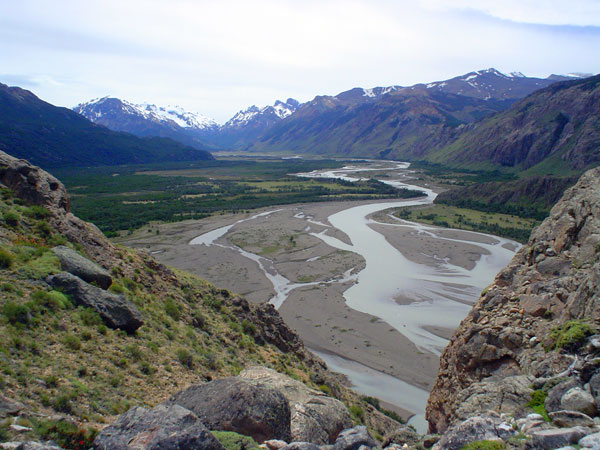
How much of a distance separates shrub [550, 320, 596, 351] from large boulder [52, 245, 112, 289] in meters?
14.3

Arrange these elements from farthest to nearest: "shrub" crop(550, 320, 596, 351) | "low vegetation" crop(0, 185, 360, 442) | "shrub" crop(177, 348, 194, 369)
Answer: "shrub" crop(177, 348, 194, 369)
"shrub" crop(550, 320, 596, 351)
"low vegetation" crop(0, 185, 360, 442)

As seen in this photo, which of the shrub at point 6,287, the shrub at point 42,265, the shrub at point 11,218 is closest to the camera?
the shrub at point 6,287

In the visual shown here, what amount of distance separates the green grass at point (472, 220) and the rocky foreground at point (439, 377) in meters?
52.2

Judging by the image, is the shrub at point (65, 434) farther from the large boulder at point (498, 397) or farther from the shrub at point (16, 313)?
the large boulder at point (498, 397)

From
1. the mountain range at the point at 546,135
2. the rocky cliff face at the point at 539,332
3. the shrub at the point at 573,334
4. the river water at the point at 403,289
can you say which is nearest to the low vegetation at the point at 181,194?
the river water at the point at 403,289

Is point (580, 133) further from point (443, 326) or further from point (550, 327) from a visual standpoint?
point (550, 327)

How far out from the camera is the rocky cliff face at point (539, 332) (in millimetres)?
9266

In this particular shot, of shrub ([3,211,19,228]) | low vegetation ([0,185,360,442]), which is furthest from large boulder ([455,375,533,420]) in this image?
shrub ([3,211,19,228])

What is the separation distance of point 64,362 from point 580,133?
15730 cm

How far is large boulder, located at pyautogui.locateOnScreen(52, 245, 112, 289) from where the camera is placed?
48.0 ft

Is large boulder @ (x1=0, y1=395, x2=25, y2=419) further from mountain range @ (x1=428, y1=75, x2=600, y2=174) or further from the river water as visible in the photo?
mountain range @ (x1=428, y1=75, x2=600, y2=174)

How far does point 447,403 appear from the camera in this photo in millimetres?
14094

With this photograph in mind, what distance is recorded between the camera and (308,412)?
11.4m

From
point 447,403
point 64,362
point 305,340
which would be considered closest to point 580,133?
point 305,340
